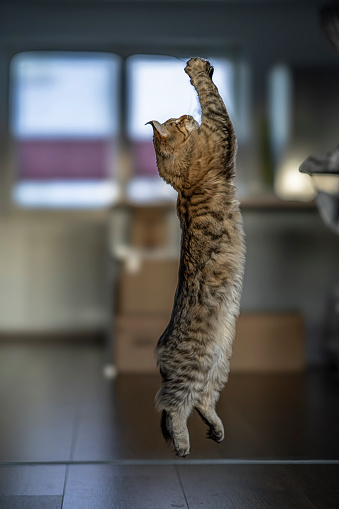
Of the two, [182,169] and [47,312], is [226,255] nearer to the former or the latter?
[182,169]

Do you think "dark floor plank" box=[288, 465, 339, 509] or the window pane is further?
the window pane

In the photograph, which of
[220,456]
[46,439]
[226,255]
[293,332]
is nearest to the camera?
[226,255]

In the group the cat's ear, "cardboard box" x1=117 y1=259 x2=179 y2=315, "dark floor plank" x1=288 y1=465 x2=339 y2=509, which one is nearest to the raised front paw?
the cat's ear

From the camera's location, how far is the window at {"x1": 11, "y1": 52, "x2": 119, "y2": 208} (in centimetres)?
619

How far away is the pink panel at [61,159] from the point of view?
20.5ft

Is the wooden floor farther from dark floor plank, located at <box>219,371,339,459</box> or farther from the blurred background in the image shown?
the blurred background

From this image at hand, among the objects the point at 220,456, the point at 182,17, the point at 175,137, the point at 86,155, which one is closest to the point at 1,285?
the point at 86,155

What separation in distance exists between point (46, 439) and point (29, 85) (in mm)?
4205

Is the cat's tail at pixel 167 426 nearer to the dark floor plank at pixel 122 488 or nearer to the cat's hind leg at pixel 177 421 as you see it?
the cat's hind leg at pixel 177 421

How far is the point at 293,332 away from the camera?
4.46 meters

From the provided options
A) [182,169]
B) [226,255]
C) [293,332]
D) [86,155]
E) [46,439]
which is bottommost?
[46,439]

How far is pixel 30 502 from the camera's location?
6.15ft

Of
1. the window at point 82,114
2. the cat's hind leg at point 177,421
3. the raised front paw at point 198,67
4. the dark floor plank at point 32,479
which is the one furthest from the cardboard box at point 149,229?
the cat's hind leg at point 177,421

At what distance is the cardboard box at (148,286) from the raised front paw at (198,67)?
125 inches
